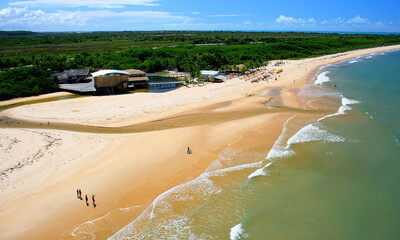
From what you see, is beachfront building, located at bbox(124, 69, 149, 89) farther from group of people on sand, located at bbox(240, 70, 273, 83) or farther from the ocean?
the ocean

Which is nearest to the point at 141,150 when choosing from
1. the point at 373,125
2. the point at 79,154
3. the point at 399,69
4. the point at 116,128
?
the point at 79,154

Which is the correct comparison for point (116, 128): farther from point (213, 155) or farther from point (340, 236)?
point (340, 236)

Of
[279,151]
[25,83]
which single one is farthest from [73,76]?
[279,151]

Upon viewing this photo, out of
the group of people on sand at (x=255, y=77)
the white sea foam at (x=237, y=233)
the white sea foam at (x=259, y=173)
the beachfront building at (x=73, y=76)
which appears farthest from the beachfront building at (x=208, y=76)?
the white sea foam at (x=237, y=233)

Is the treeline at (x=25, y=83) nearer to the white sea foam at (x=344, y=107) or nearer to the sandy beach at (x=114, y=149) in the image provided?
the sandy beach at (x=114, y=149)

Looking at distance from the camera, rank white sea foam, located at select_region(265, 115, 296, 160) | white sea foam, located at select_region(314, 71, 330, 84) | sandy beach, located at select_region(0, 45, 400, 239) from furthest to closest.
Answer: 1. white sea foam, located at select_region(314, 71, 330, 84)
2. white sea foam, located at select_region(265, 115, 296, 160)
3. sandy beach, located at select_region(0, 45, 400, 239)

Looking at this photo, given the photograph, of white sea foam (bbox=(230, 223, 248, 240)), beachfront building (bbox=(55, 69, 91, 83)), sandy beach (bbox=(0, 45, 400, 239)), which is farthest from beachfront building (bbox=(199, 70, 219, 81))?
white sea foam (bbox=(230, 223, 248, 240))
